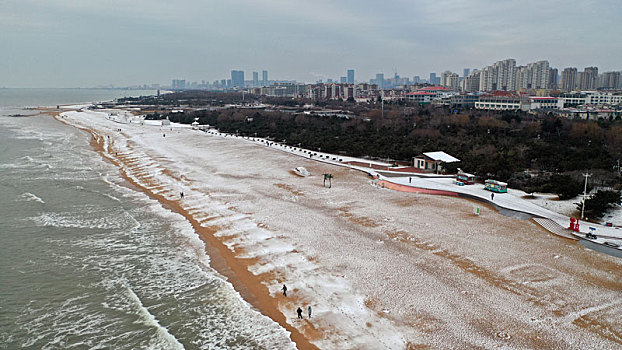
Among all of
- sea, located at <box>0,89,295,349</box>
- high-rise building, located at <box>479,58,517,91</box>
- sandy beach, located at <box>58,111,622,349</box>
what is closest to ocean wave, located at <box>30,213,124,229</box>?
sea, located at <box>0,89,295,349</box>

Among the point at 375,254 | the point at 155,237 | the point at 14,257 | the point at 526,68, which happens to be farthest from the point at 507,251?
the point at 526,68

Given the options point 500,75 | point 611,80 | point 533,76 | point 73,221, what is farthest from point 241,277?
point 611,80

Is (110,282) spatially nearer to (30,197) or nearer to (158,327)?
(158,327)

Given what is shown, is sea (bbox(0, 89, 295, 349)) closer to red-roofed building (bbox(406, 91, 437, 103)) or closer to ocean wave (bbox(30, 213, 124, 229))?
ocean wave (bbox(30, 213, 124, 229))

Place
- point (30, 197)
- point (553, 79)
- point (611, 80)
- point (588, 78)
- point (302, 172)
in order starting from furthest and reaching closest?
1. point (611, 80)
2. point (553, 79)
3. point (588, 78)
4. point (302, 172)
5. point (30, 197)

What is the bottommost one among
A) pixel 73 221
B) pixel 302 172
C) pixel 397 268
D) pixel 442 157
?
pixel 397 268

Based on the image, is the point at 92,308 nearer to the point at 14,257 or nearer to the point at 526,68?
the point at 14,257
